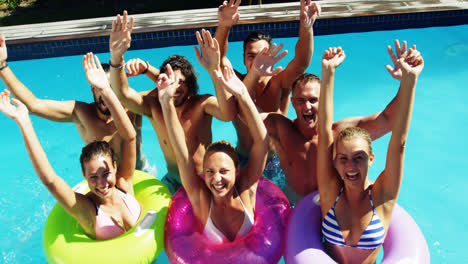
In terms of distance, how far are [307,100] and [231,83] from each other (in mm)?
644

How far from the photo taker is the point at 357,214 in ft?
8.59

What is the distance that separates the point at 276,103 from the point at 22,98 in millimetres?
2089

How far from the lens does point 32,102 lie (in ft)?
10.5

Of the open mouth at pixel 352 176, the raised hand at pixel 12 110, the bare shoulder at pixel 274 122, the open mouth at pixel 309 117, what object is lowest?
the open mouth at pixel 352 176

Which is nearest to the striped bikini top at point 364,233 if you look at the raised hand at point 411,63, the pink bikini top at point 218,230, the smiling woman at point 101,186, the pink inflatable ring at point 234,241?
the pink inflatable ring at point 234,241

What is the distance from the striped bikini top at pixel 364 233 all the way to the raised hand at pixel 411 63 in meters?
0.76

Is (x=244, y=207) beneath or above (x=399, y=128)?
beneath

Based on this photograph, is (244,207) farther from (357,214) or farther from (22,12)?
(22,12)

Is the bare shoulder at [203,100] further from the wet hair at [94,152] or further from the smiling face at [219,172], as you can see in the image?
the wet hair at [94,152]

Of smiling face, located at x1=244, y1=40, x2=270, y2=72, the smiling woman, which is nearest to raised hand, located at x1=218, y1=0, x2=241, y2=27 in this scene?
smiling face, located at x1=244, y1=40, x2=270, y2=72

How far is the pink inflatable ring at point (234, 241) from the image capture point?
2695mm

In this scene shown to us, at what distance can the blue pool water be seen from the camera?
445cm

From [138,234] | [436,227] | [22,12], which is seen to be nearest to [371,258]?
[138,234]

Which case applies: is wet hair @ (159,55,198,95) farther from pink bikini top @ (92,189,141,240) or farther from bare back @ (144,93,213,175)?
pink bikini top @ (92,189,141,240)
